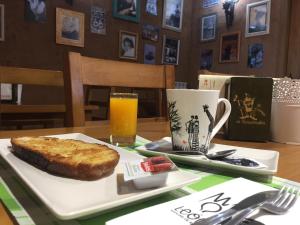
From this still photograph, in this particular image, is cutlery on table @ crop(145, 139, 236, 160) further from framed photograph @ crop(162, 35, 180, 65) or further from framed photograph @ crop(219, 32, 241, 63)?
framed photograph @ crop(162, 35, 180, 65)

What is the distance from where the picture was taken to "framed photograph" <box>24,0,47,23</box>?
2.72 metres

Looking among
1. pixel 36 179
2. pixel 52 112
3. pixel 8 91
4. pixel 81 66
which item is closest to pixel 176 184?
pixel 36 179

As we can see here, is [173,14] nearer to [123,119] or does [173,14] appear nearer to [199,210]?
[123,119]

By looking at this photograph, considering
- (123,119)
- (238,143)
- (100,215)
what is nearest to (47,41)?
(123,119)

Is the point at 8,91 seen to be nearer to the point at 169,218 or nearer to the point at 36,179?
the point at 36,179

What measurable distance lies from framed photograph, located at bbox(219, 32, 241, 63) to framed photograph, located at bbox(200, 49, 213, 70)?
0.18 metres

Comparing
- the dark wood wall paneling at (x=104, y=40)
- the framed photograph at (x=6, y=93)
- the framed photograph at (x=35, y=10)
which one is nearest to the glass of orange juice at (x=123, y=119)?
the framed photograph at (x=6, y=93)

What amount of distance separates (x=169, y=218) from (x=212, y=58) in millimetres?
3591

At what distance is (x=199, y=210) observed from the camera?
31 cm

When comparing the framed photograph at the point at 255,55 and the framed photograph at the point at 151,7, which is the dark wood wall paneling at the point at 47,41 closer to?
the framed photograph at the point at 151,7

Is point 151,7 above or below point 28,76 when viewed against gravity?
above

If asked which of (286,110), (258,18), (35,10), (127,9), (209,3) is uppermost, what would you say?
(209,3)

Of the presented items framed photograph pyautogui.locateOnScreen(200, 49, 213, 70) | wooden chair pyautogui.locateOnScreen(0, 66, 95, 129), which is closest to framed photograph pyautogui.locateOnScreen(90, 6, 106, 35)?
wooden chair pyautogui.locateOnScreen(0, 66, 95, 129)

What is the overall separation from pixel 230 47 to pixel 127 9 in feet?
4.35
